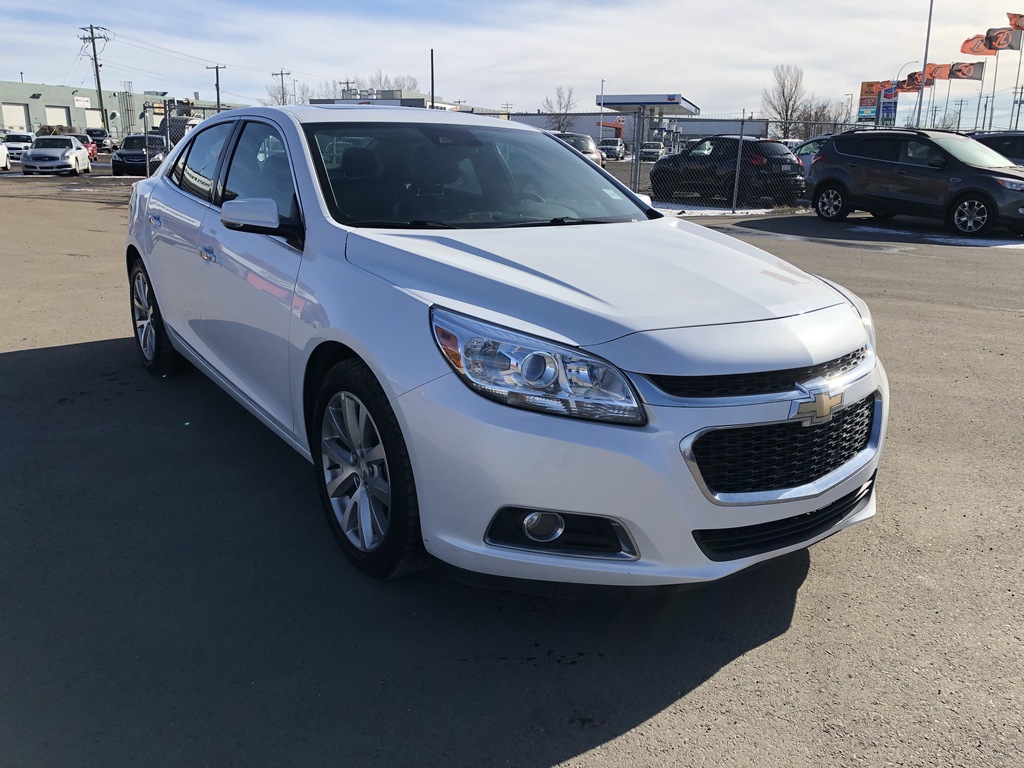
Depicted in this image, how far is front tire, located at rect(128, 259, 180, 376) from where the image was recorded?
546 cm

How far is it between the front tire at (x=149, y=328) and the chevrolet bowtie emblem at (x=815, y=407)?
161 inches

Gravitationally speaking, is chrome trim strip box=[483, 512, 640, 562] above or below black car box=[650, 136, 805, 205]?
below

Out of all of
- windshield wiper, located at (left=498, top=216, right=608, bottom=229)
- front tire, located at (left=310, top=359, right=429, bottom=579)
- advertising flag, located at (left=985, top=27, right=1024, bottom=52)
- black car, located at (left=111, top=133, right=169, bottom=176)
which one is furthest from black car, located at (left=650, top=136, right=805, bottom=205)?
advertising flag, located at (left=985, top=27, right=1024, bottom=52)

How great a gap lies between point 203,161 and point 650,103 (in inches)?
2974

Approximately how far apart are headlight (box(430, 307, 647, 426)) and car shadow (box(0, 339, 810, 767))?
65 cm

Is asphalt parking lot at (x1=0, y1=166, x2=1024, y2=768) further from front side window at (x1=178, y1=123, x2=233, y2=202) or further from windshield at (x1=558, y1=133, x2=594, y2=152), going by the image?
windshield at (x1=558, y1=133, x2=594, y2=152)

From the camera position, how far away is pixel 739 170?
1884 centimetres

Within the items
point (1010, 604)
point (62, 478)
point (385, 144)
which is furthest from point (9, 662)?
point (1010, 604)

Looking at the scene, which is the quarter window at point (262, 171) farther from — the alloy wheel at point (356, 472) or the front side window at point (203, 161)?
the alloy wheel at point (356, 472)

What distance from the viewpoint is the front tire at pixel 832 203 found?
16.6 meters

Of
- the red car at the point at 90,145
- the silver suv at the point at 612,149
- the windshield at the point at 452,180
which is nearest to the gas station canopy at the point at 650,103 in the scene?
the silver suv at the point at 612,149

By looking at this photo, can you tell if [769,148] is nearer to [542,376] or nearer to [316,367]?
[316,367]

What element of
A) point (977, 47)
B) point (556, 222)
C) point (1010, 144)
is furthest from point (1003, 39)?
point (556, 222)

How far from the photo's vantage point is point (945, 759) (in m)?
2.33
